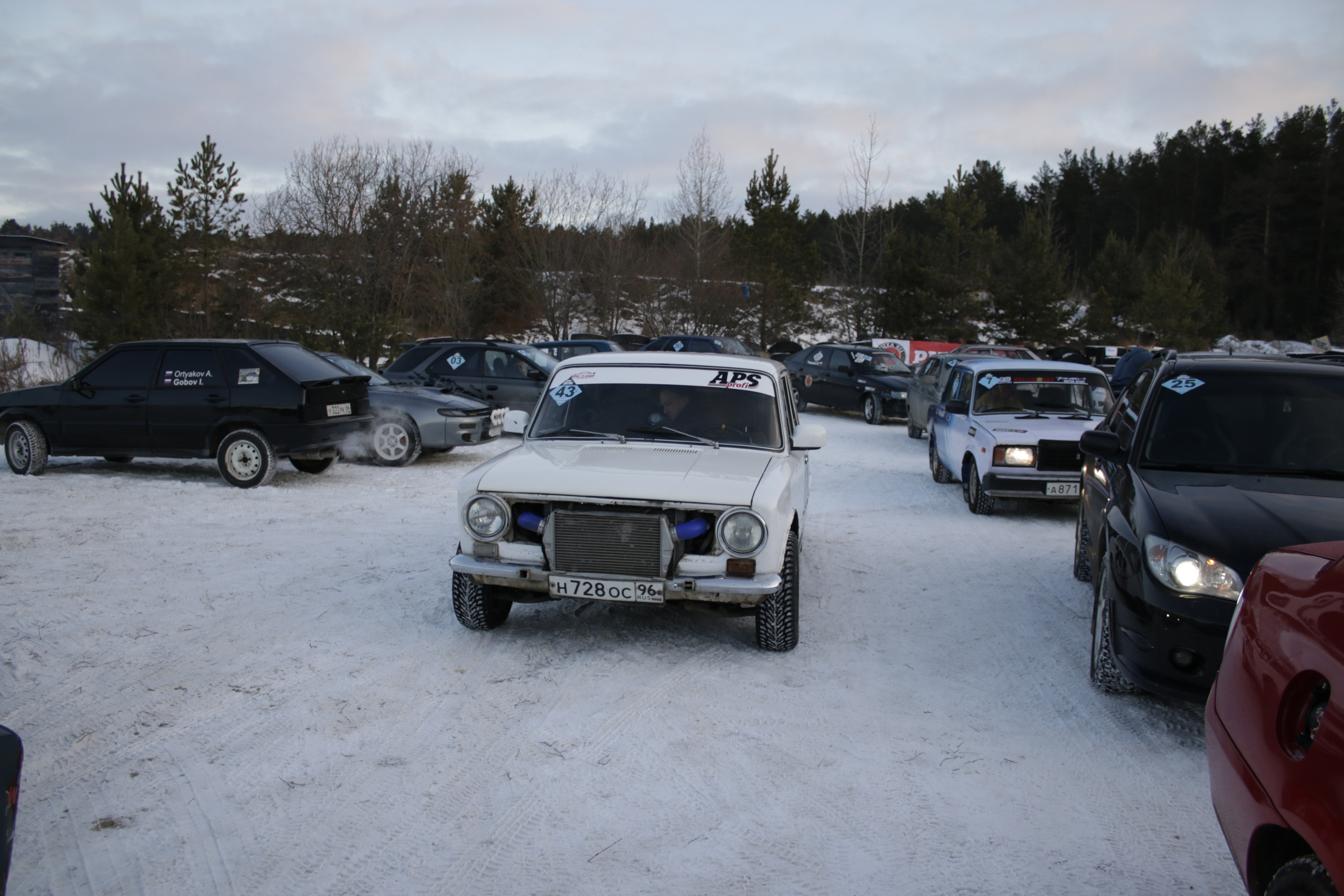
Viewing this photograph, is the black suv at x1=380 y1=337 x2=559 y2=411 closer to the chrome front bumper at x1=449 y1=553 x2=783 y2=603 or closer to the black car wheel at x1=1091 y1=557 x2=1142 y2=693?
the chrome front bumper at x1=449 y1=553 x2=783 y2=603

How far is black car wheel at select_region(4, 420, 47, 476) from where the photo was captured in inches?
420

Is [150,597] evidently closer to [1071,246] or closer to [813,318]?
[813,318]

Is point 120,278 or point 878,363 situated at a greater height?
Result: point 120,278

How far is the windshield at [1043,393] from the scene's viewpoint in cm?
997

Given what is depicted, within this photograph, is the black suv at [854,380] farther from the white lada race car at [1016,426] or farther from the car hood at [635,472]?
the car hood at [635,472]

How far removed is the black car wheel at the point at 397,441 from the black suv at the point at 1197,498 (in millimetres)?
8765

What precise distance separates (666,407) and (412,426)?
7.10 metres

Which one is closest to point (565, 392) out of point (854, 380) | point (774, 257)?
point (854, 380)

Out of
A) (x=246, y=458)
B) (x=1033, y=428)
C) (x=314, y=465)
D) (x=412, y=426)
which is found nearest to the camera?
(x=1033, y=428)

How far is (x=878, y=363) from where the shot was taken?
2038 cm

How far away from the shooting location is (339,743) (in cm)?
391

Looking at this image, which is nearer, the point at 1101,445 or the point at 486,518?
the point at 486,518

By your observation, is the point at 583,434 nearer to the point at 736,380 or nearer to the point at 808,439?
the point at 736,380

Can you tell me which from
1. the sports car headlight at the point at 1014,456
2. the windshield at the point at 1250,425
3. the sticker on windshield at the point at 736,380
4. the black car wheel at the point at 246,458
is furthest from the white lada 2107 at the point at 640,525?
the black car wheel at the point at 246,458
